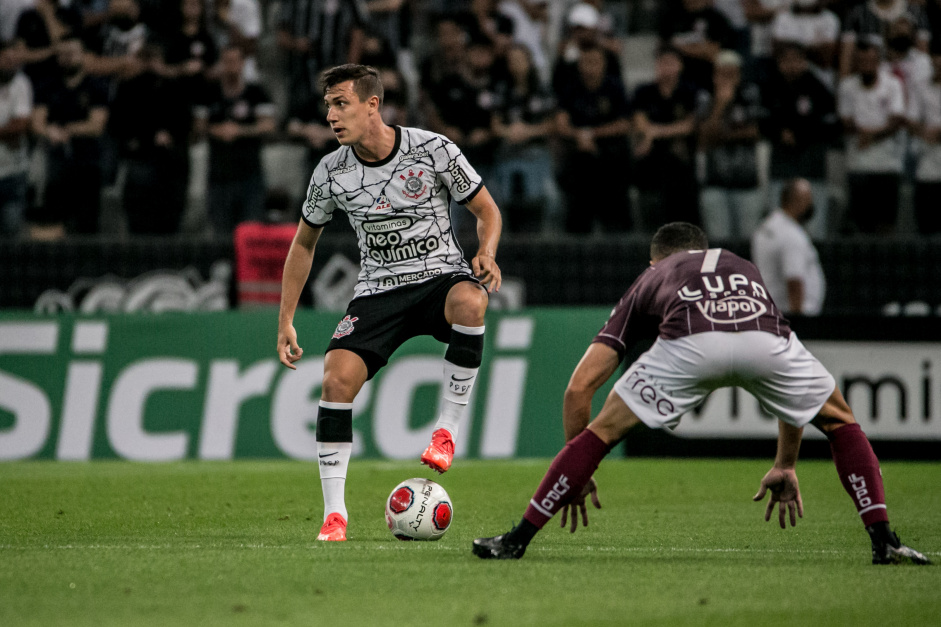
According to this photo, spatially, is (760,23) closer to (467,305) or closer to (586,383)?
(467,305)

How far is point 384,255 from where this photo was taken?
6871 millimetres

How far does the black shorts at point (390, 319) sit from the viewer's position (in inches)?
264

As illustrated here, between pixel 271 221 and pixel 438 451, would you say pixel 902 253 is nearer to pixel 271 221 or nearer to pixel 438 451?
pixel 271 221

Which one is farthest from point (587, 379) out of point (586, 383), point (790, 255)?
point (790, 255)

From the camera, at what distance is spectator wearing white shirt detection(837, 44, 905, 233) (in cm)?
1399

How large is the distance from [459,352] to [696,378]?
161 centimetres

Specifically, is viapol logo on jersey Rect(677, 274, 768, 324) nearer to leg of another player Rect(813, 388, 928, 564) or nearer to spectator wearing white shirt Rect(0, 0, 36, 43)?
leg of another player Rect(813, 388, 928, 564)

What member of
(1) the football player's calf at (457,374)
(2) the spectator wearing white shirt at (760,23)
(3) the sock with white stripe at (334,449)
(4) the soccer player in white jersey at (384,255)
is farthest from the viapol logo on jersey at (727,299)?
(2) the spectator wearing white shirt at (760,23)

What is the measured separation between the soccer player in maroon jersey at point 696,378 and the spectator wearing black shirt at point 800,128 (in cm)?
842

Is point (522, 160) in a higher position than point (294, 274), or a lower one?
higher

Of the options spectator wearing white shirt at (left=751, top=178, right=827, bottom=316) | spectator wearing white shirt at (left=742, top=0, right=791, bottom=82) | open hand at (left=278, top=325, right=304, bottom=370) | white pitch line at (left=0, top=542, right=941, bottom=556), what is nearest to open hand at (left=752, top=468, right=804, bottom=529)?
white pitch line at (left=0, top=542, right=941, bottom=556)

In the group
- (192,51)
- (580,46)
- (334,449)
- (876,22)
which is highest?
(876,22)

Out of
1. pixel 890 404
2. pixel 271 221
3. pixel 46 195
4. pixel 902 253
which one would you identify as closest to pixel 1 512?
pixel 271 221

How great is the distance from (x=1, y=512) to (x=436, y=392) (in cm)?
465
